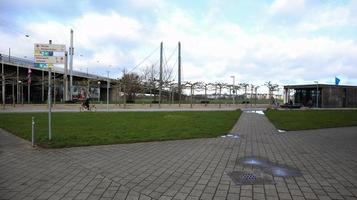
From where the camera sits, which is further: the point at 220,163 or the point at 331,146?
the point at 331,146

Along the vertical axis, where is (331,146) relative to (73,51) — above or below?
below

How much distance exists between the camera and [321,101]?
6438 centimetres

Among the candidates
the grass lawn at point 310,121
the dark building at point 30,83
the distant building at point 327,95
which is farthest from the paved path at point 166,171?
the distant building at point 327,95

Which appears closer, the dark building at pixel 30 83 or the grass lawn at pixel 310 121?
the grass lawn at pixel 310 121

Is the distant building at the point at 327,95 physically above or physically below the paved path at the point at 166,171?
above

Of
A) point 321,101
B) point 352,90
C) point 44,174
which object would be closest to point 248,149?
point 44,174

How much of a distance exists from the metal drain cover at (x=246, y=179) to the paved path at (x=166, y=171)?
0.14 metres

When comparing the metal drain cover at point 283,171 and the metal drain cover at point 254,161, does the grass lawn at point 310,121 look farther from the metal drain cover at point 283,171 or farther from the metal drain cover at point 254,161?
the metal drain cover at point 283,171

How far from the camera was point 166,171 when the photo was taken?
742cm

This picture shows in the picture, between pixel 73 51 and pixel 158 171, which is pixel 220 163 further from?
pixel 73 51

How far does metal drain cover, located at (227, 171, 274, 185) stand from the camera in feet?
21.3

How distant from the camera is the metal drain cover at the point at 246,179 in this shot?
650 cm

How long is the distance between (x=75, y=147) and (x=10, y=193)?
4.78 m

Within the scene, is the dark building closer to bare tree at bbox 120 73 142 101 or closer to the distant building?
bare tree at bbox 120 73 142 101
